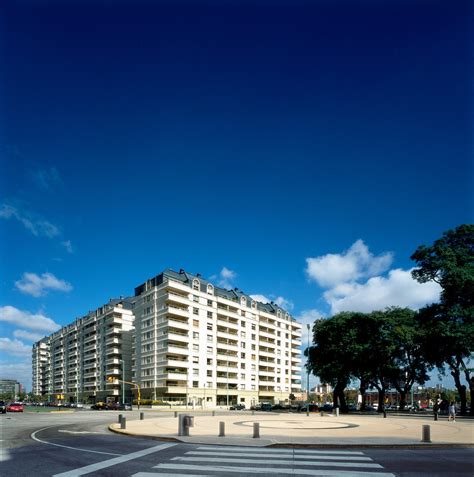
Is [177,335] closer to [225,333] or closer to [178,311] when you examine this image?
[178,311]

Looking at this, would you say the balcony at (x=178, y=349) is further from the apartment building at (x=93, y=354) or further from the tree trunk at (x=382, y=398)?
the tree trunk at (x=382, y=398)

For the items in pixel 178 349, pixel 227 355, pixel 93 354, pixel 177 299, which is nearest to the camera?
pixel 178 349

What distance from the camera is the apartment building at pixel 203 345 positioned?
289ft

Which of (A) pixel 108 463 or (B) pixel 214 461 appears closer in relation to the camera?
(A) pixel 108 463

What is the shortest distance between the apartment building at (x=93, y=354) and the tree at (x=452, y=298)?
55320 mm

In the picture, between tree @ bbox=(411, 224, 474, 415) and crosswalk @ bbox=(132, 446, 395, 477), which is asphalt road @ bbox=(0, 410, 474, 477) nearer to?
crosswalk @ bbox=(132, 446, 395, 477)

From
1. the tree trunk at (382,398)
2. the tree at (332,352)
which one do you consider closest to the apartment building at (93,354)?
→ the tree at (332,352)

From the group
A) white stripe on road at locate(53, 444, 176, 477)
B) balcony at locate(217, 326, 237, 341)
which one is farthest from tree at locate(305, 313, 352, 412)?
white stripe on road at locate(53, 444, 176, 477)

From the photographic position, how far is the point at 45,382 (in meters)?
178

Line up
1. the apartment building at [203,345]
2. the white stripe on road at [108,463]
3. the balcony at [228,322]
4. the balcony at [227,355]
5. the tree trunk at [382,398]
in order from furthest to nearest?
the balcony at [228,322] → the balcony at [227,355] → the apartment building at [203,345] → the tree trunk at [382,398] → the white stripe on road at [108,463]

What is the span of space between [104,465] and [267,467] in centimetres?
480

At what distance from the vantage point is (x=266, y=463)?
14789 millimetres

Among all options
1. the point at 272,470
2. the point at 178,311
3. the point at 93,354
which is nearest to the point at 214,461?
the point at 272,470

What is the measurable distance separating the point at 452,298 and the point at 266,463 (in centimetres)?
3965
